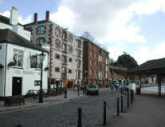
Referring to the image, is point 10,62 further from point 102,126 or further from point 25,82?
point 102,126

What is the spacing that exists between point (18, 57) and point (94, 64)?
197 ft

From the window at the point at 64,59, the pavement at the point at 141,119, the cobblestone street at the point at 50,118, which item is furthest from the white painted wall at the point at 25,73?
the window at the point at 64,59

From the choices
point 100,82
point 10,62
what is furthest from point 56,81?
point 100,82


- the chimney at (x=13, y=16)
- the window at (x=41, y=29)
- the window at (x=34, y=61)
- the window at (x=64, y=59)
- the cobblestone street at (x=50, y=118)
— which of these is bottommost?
the cobblestone street at (x=50, y=118)

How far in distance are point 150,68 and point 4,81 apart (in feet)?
74.1

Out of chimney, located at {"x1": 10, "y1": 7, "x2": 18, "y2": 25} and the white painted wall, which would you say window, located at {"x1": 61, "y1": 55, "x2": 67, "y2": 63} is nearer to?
chimney, located at {"x1": 10, "y1": 7, "x2": 18, "y2": 25}

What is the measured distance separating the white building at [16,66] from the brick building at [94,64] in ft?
155

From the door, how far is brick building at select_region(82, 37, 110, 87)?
49.9 meters

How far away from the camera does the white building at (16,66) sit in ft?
112

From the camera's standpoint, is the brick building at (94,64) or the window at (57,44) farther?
the brick building at (94,64)

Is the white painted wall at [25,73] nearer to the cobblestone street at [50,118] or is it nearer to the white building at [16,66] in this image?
the white building at [16,66]

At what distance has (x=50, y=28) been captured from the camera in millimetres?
64375

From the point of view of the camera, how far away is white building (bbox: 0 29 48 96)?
34.3m

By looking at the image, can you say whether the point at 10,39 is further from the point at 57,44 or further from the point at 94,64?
the point at 94,64
